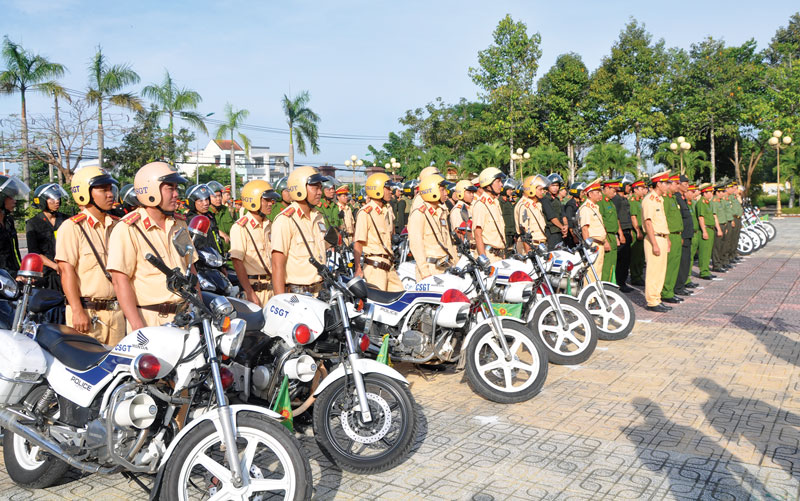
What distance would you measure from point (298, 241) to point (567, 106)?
37571 millimetres

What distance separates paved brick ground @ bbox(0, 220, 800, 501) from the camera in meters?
3.72

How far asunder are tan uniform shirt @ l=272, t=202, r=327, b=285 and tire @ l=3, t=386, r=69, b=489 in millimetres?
2361

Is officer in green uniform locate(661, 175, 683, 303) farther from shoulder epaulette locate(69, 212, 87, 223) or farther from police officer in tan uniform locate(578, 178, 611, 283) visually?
shoulder epaulette locate(69, 212, 87, 223)

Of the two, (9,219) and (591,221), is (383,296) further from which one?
(591,221)

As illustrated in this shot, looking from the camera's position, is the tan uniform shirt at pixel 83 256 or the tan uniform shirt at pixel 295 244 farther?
the tan uniform shirt at pixel 295 244

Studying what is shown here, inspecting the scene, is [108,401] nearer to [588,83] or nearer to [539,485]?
[539,485]

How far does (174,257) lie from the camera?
4180 millimetres

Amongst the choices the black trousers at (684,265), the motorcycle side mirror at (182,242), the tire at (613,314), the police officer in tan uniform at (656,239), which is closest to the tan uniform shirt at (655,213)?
the police officer in tan uniform at (656,239)

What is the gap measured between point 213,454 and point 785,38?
229 feet

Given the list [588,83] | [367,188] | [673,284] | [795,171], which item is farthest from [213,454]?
[795,171]

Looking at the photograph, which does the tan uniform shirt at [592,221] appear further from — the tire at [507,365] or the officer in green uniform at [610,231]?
the tire at [507,365]

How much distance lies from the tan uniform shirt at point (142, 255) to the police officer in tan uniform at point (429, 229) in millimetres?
3056

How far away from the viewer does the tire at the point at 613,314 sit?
745cm

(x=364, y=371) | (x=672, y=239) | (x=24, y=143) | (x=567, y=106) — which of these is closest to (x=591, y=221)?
(x=672, y=239)
